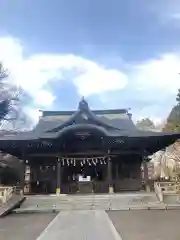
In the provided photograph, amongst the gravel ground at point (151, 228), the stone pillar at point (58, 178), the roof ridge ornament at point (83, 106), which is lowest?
the gravel ground at point (151, 228)

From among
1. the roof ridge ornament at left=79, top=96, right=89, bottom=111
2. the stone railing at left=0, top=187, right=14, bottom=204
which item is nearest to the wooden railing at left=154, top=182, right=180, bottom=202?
the roof ridge ornament at left=79, top=96, right=89, bottom=111

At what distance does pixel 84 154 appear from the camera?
22750 mm

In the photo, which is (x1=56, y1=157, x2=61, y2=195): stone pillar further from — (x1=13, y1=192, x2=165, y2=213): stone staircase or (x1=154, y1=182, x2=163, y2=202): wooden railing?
(x1=154, y1=182, x2=163, y2=202): wooden railing

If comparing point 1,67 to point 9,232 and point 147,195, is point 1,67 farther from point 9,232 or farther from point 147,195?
point 9,232

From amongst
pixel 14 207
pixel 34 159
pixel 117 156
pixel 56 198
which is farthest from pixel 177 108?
pixel 14 207

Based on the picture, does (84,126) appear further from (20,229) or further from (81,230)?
(81,230)

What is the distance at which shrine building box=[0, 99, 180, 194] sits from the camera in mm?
21516

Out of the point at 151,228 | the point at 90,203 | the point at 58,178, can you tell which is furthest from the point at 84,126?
the point at 151,228

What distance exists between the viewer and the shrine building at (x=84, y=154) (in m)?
21.5

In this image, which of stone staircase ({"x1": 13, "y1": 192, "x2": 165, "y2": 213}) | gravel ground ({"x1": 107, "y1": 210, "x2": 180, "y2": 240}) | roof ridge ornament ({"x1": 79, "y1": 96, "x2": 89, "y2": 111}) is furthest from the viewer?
roof ridge ornament ({"x1": 79, "y1": 96, "x2": 89, "y2": 111})

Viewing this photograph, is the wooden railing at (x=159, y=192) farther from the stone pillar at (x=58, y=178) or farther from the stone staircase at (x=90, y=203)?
the stone pillar at (x=58, y=178)

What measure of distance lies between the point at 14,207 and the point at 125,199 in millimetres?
6278

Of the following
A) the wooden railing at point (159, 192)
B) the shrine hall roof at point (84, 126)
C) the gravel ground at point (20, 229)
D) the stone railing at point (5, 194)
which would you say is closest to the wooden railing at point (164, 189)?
the wooden railing at point (159, 192)

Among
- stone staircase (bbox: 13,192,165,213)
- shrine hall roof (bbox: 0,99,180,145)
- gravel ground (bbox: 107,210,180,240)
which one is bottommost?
gravel ground (bbox: 107,210,180,240)
